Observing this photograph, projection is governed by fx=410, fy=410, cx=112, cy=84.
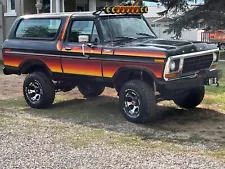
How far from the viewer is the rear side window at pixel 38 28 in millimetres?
8328

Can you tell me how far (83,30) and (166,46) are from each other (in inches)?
71.9

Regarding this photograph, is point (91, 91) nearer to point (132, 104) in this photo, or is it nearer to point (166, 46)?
point (132, 104)

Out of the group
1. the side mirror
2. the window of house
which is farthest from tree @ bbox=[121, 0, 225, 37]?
the side mirror

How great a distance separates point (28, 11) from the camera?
21.3 meters

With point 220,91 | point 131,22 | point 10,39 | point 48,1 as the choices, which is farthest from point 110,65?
point 48,1

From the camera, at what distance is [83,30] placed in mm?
7895

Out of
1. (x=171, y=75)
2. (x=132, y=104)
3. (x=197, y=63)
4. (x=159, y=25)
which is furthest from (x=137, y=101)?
(x=159, y=25)

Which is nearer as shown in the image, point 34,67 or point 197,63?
point 197,63

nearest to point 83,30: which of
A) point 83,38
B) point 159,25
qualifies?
point 83,38

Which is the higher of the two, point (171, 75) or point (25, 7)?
point (25, 7)

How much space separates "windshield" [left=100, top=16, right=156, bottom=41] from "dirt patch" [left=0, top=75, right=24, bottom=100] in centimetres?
362

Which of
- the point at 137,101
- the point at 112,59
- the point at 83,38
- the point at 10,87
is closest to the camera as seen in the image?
the point at 137,101

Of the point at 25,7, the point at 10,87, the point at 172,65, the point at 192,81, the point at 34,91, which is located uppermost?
the point at 25,7

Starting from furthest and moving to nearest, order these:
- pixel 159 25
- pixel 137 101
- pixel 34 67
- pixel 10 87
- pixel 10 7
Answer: pixel 159 25
pixel 10 7
pixel 10 87
pixel 34 67
pixel 137 101
